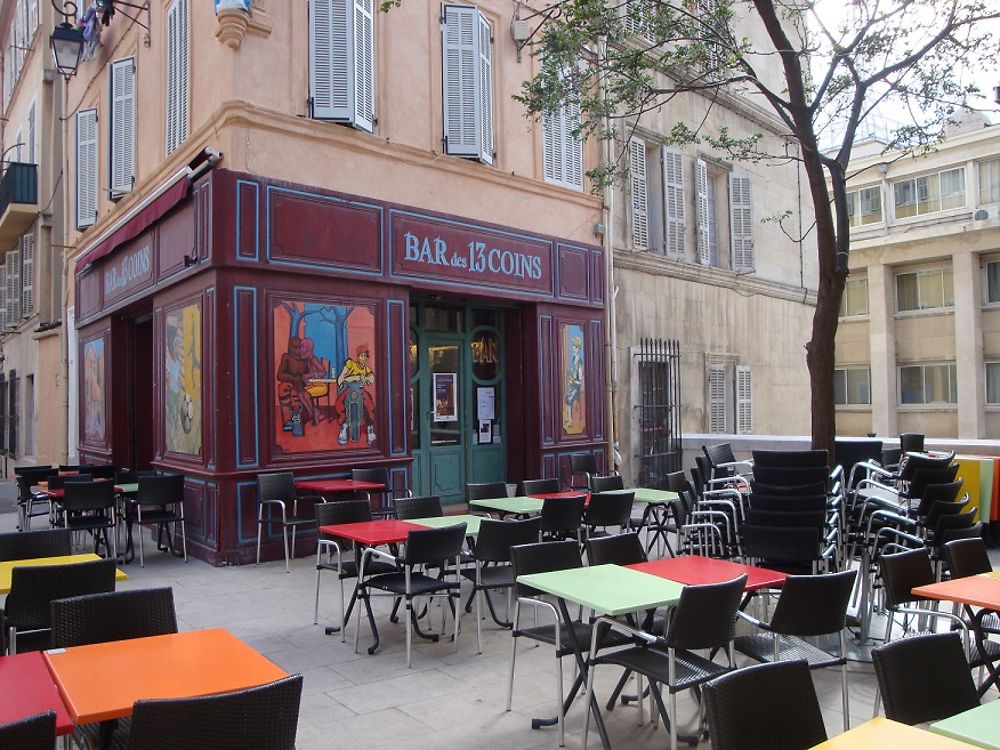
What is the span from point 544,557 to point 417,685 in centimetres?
117

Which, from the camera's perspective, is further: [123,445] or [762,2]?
[123,445]

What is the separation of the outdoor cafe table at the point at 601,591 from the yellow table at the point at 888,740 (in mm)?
1331

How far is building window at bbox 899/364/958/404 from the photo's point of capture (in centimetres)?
2625

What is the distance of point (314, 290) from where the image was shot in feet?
30.9

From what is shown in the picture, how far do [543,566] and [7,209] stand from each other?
677 inches

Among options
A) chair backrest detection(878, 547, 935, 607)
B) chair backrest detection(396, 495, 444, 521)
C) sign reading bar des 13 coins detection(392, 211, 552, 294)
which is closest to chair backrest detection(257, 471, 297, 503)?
chair backrest detection(396, 495, 444, 521)

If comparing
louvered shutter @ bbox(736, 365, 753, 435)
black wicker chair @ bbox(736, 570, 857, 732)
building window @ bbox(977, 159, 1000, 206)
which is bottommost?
black wicker chair @ bbox(736, 570, 857, 732)

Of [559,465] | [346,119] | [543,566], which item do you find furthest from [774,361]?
[543,566]

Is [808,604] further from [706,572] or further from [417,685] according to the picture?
[417,685]

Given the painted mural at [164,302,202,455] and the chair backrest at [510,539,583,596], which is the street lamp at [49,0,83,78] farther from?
the chair backrest at [510,539,583,596]

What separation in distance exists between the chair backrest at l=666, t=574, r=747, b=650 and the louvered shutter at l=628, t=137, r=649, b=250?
10.7m

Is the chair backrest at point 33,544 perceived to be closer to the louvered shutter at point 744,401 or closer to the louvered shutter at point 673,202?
the louvered shutter at point 673,202

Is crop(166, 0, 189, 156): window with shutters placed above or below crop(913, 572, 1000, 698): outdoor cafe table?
above

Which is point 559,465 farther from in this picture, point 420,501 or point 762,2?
point 762,2
